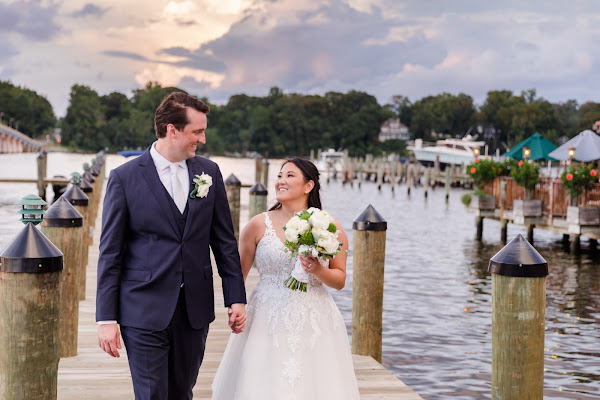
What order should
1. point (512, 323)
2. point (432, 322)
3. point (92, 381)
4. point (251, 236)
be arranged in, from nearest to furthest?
point (512, 323)
point (251, 236)
point (92, 381)
point (432, 322)

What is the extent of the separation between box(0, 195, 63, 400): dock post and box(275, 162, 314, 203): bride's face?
1683mm

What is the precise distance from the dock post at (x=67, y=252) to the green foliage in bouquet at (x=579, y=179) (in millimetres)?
17053

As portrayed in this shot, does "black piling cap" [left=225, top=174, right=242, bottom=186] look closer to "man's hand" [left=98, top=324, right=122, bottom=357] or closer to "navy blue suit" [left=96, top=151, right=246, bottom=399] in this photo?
"navy blue suit" [left=96, top=151, right=246, bottom=399]

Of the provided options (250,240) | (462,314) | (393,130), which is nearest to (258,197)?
(462,314)

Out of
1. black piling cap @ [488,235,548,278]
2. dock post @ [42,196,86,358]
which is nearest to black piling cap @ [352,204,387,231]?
dock post @ [42,196,86,358]

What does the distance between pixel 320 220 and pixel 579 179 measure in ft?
59.7

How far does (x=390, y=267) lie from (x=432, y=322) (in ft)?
22.5

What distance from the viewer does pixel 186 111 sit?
3.67m

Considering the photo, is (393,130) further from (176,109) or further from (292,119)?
(176,109)

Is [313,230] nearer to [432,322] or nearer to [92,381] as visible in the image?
[92,381]

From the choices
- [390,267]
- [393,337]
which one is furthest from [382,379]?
[390,267]

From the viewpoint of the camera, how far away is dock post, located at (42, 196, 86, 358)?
6152 mm

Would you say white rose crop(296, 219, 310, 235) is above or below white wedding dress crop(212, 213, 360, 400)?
above

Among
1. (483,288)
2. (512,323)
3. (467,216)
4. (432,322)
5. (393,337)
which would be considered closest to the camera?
(512,323)
